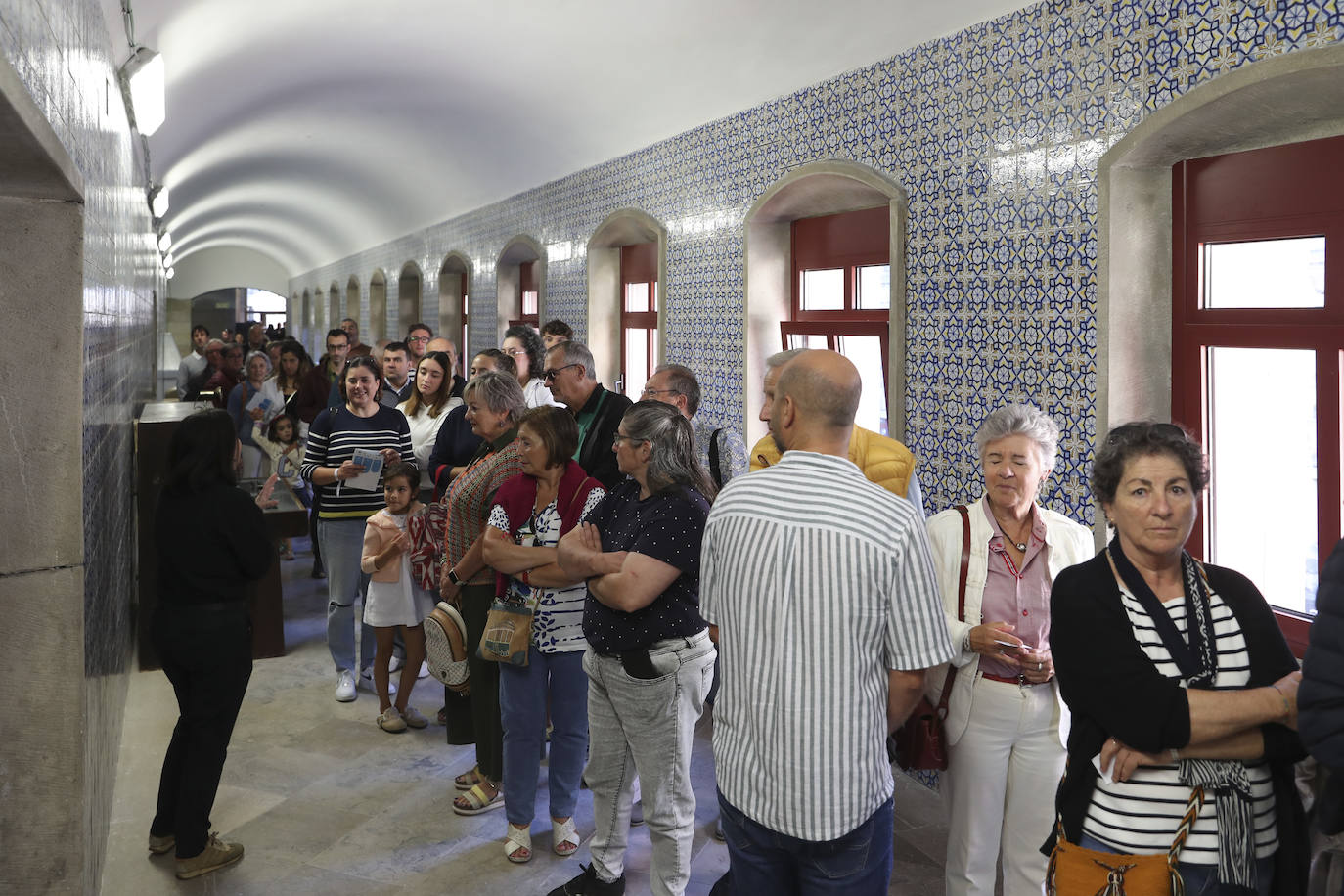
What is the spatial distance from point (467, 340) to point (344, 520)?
870 cm

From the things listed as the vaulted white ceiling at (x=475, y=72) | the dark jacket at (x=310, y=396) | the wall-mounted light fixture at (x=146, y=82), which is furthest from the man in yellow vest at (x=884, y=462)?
the dark jacket at (x=310, y=396)

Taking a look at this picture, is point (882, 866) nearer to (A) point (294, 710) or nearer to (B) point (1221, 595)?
(B) point (1221, 595)

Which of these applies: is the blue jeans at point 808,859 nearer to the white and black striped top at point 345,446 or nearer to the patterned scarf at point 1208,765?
the patterned scarf at point 1208,765

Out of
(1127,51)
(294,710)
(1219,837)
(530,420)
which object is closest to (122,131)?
(294,710)

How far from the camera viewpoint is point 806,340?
6832 mm

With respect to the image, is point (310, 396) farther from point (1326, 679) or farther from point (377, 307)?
point (377, 307)

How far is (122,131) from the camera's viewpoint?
670 cm

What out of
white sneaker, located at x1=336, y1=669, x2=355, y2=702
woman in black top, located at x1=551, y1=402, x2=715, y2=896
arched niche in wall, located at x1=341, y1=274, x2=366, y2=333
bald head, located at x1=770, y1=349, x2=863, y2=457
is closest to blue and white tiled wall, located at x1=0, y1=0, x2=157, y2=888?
white sneaker, located at x1=336, y1=669, x2=355, y2=702

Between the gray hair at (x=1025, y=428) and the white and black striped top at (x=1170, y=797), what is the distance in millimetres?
1124

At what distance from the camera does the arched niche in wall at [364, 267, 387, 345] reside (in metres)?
19.7

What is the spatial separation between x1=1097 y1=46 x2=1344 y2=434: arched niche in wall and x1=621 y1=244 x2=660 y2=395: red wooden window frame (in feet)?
16.6

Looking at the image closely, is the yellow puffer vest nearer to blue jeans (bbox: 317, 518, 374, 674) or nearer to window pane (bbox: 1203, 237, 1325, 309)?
window pane (bbox: 1203, 237, 1325, 309)

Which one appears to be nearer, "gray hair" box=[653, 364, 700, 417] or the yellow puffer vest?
the yellow puffer vest

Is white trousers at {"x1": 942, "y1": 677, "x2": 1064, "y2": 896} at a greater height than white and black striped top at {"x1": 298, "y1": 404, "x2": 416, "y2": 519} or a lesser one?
lesser
